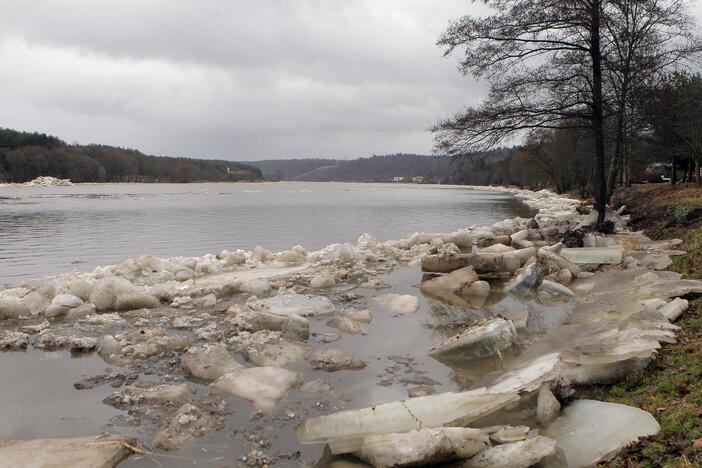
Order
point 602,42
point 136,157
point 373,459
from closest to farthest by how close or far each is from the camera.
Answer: point 373,459, point 602,42, point 136,157

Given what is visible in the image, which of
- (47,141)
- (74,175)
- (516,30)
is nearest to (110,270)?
(516,30)

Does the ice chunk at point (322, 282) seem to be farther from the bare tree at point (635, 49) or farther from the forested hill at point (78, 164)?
the forested hill at point (78, 164)

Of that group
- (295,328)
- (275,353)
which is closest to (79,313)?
(295,328)

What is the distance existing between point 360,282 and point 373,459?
6.55m

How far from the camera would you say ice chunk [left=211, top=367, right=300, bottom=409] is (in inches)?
179

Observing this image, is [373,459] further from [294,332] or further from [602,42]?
[602,42]

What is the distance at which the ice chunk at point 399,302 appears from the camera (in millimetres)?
7726

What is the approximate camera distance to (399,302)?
26.3 ft

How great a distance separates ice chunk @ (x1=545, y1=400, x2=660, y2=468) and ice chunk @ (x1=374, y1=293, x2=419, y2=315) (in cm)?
377

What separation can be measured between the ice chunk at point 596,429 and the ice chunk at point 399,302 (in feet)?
12.4

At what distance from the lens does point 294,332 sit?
6.34m

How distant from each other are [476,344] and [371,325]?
175cm

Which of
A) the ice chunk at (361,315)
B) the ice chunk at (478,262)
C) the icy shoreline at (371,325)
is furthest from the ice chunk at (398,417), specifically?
the ice chunk at (478,262)

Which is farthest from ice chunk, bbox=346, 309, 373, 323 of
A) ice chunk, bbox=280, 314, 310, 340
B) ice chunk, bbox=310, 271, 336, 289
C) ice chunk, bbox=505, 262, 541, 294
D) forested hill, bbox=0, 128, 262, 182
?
forested hill, bbox=0, 128, 262, 182
